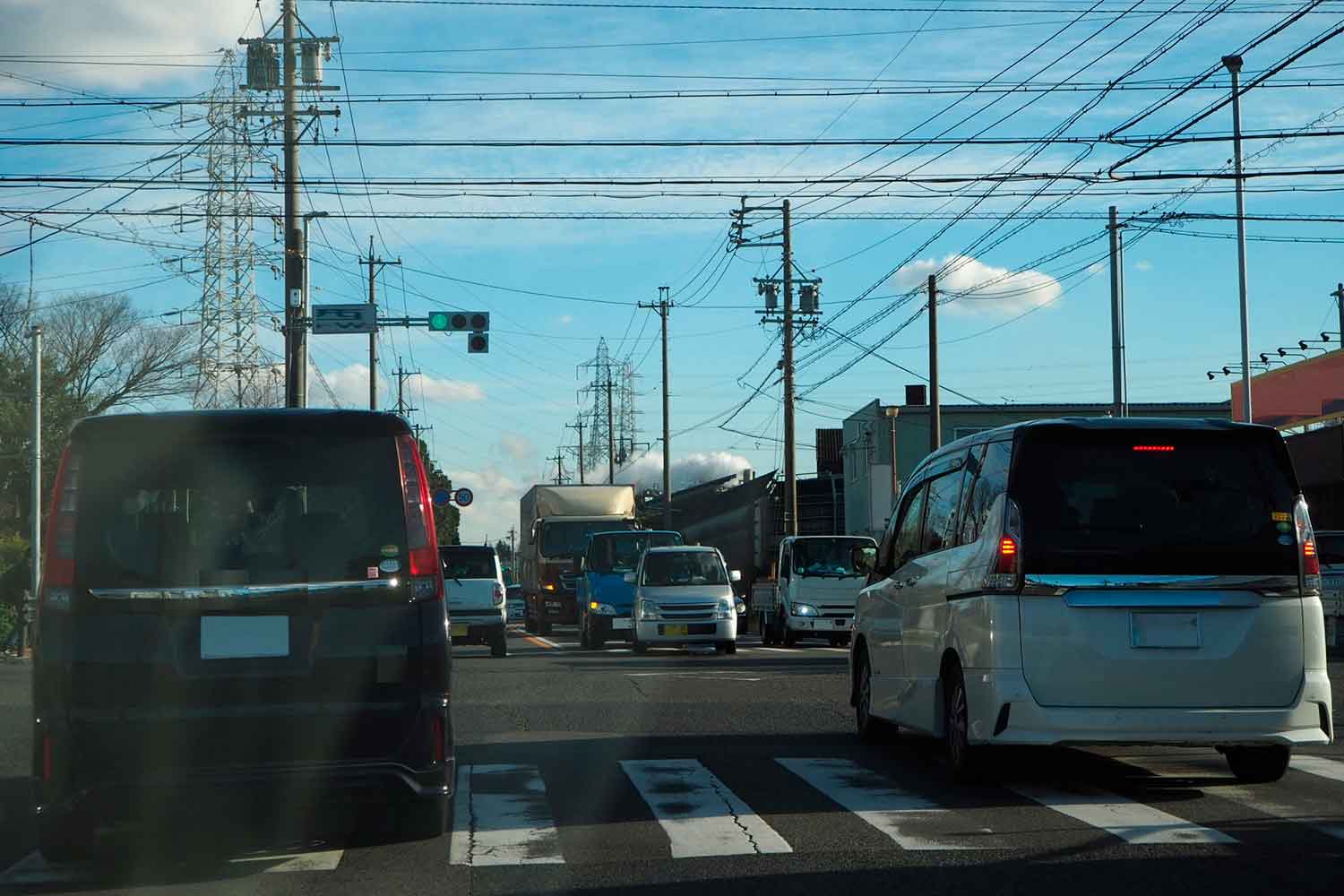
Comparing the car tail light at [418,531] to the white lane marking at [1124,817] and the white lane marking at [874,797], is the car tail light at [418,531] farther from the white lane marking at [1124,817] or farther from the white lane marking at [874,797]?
the white lane marking at [1124,817]

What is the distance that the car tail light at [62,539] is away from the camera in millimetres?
6633

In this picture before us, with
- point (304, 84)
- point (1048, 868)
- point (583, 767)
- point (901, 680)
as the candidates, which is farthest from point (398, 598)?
point (304, 84)

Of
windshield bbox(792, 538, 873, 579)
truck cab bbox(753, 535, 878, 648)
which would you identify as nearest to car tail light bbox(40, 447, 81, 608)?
truck cab bbox(753, 535, 878, 648)

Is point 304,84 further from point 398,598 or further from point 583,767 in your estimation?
point 398,598

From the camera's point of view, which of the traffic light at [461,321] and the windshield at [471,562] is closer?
the windshield at [471,562]

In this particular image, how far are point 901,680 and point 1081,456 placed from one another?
2.64 meters

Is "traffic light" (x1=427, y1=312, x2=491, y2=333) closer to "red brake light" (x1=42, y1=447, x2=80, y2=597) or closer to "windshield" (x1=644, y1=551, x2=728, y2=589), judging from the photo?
"windshield" (x1=644, y1=551, x2=728, y2=589)

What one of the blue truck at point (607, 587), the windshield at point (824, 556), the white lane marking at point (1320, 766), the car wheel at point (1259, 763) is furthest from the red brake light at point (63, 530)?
the windshield at point (824, 556)

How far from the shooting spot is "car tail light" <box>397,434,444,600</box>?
691 centimetres

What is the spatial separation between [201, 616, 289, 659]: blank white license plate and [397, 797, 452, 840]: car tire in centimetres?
100

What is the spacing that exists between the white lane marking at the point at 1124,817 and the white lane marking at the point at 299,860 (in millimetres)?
3752

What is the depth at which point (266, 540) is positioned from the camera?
268 inches

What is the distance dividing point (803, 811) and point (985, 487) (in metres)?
2.22

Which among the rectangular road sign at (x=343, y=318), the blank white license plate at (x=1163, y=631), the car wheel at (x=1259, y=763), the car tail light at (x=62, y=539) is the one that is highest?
the rectangular road sign at (x=343, y=318)
